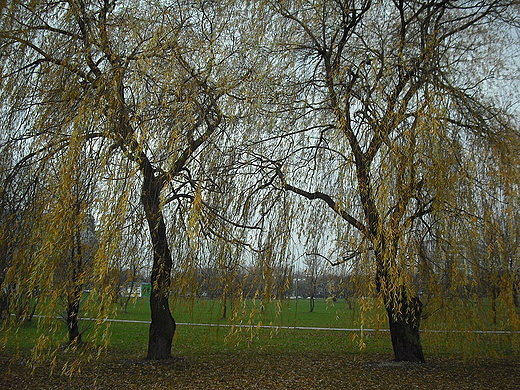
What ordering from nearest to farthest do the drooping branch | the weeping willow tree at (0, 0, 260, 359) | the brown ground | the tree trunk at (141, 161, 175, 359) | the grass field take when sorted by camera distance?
1. the weeping willow tree at (0, 0, 260, 359)
2. the tree trunk at (141, 161, 175, 359)
3. the drooping branch
4. the grass field
5. the brown ground

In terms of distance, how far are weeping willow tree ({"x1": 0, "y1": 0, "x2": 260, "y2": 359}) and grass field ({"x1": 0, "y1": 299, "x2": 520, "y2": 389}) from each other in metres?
0.79

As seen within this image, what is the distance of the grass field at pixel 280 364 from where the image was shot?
13.0 feet

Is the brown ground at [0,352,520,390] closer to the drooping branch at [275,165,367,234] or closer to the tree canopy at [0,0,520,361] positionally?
the tree canopy at [0,0,520,361]

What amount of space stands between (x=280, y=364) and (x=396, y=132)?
392cm

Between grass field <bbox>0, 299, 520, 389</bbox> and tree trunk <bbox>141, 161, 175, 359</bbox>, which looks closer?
tree trunk <bbox>141, 161, 175, 359</bbox>

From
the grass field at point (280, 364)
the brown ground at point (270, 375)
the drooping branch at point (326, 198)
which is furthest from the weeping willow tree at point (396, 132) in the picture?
the brown ground at point (270, 375)

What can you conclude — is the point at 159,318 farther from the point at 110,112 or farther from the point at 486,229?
the point at 486,229

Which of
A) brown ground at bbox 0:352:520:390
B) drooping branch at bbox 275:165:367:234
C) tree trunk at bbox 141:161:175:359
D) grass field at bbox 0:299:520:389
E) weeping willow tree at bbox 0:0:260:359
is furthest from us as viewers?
brown ground at bbox 0:352:520:390

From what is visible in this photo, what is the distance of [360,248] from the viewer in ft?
11.7

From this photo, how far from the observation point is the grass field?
3.95m

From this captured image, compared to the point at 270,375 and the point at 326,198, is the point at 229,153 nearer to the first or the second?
the point at 326,198

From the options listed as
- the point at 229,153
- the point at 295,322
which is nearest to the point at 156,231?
the point at 229,153

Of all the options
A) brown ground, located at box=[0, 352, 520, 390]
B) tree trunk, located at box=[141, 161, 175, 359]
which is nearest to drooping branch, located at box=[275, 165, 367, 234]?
tree trunk, located at box=[141, 161, 175, 359]

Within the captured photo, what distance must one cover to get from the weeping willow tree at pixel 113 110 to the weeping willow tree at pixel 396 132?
2.29 ft
